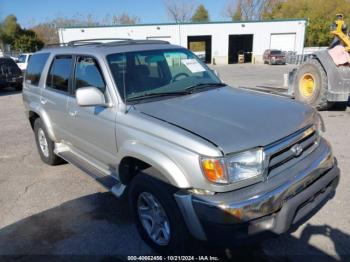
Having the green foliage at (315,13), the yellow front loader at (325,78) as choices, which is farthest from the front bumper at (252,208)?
the green foliage at (315,13)

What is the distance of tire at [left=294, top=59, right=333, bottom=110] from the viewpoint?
8.16 meters

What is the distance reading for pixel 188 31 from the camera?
38.4 m

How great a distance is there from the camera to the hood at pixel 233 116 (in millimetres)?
2605

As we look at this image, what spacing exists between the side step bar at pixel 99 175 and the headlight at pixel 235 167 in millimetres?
1304

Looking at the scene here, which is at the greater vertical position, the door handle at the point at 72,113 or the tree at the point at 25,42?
the tree at the point at 25,42

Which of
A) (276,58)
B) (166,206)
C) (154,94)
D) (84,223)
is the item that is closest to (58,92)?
(154,94)

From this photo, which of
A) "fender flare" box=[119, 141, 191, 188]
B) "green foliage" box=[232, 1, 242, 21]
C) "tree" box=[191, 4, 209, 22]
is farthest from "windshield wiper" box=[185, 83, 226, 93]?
"tree" box=[191, 4, 209, 22]

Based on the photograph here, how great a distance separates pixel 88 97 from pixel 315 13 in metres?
60.5

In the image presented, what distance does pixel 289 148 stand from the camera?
2879mm

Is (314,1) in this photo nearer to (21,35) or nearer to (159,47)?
(21,35)

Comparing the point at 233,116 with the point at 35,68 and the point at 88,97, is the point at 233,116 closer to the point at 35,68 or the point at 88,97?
the point at 88,97

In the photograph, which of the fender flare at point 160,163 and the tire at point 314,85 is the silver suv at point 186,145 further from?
the tire at point 314,85

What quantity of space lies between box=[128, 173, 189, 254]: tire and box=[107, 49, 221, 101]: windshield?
0.97 meters

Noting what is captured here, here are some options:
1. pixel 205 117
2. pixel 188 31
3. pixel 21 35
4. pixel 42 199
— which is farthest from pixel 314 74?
pixel 21 35
